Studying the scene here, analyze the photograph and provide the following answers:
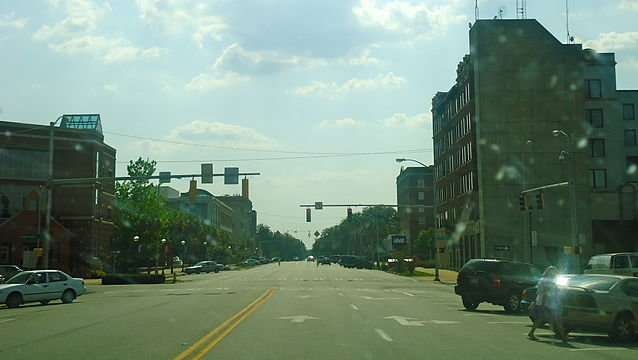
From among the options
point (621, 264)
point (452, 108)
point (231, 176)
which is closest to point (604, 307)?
point (621, 264)

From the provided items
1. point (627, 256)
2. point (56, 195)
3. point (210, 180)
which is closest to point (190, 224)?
point (56, 195)

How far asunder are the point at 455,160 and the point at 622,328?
210 ft

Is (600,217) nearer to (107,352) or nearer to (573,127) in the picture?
(573,127)

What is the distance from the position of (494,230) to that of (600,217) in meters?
10.4

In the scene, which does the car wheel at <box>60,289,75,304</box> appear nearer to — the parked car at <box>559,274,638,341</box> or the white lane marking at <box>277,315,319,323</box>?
the white lane marking at <box>277,315,319,323</box>

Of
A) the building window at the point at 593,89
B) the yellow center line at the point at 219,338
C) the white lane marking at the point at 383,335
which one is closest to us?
the yellow center line at the point at 219,338

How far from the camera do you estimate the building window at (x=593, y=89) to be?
69062mm

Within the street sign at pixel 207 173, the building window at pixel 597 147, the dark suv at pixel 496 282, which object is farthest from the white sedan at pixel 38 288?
the building window at pixel 597 147

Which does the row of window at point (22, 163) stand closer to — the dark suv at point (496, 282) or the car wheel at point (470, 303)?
the dark suv at point (496, 282)

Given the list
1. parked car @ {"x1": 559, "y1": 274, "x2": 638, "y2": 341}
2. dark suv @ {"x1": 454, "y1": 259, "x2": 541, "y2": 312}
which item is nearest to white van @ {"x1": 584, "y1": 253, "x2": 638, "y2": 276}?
dark suv @ {"x1": 454, "y1": 259, "x2": 541, "y2": 312}

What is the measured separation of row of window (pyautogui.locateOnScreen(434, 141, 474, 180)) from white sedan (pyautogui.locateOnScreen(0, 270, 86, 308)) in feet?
156

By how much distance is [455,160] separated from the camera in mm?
78875

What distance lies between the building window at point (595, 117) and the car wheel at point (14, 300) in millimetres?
56952

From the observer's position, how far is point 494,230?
216 ft
